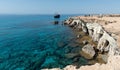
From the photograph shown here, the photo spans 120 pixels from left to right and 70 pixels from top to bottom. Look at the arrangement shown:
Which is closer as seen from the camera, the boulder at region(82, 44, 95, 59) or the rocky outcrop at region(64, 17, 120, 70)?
the rocky outcrop at region(64, 17, 120, 70)

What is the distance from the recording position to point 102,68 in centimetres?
1888

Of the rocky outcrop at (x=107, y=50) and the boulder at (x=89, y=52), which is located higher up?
the rocky outcrop at (x=107, y=50)

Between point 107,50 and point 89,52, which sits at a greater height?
point 107,50

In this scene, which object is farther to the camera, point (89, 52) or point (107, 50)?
point (107, 50)

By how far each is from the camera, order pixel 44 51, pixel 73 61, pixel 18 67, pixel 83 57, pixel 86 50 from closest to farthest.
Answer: pixel 18 67
pixel 73 61
pixel 83 57
pixel 86 50
pixel 44 51

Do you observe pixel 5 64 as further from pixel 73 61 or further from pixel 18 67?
pixel 73 61

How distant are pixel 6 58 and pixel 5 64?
11.3ft

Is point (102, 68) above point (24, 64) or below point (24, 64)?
above

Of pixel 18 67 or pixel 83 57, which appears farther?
pixel 83 57

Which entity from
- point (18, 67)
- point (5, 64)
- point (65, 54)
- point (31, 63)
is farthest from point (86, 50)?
point (5, 64)

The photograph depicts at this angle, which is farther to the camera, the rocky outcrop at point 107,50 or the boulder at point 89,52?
the boulder at point 89,52

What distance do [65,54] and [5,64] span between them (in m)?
13.1

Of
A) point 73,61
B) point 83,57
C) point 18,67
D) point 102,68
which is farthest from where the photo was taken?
point 83,57

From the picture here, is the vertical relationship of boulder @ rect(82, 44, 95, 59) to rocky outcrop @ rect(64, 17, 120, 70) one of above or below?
below
